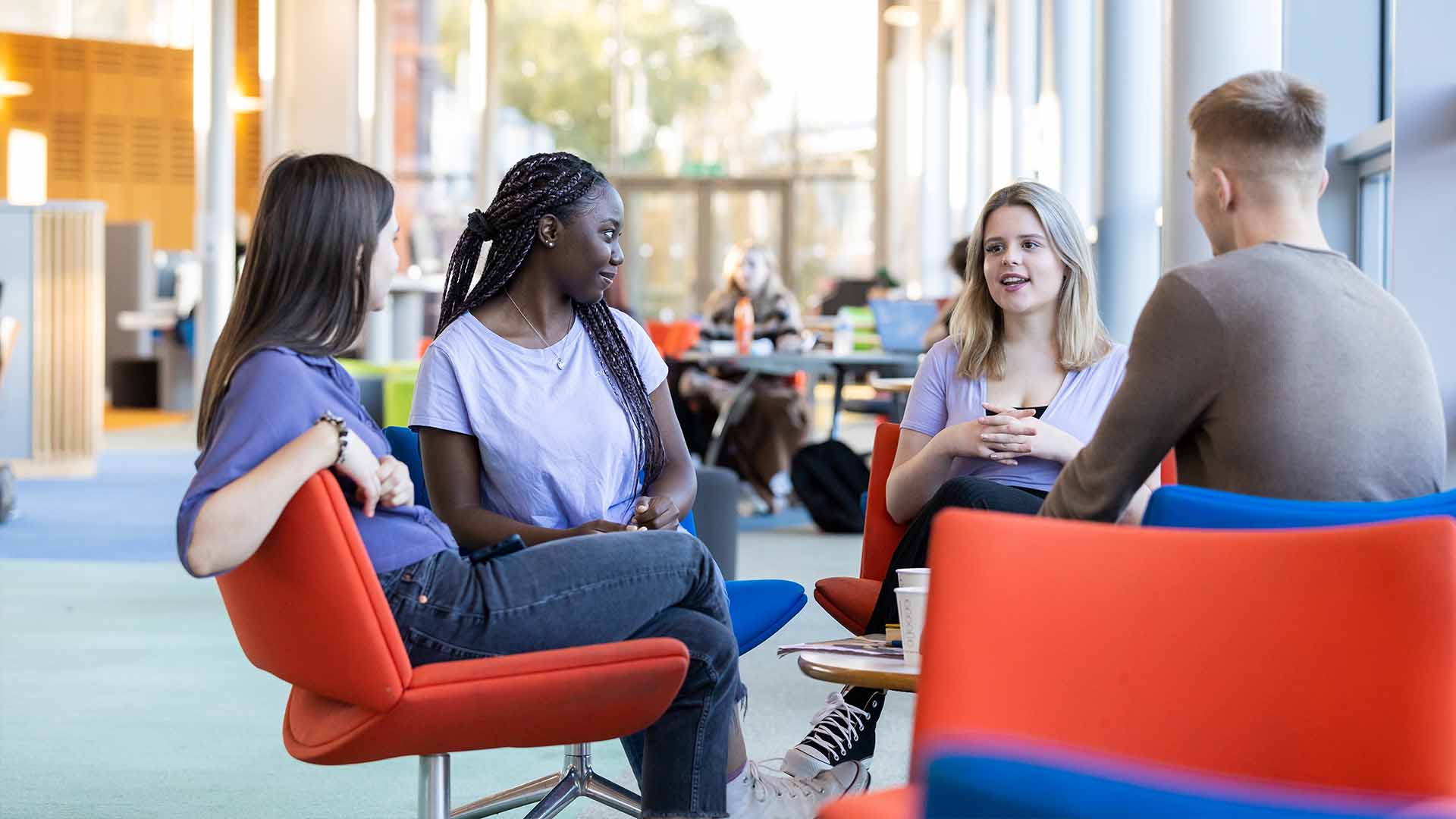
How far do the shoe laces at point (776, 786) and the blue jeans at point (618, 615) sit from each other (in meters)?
0.15

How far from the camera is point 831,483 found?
A: 267 inches

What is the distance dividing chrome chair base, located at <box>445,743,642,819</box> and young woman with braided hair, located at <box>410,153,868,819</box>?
11 cm

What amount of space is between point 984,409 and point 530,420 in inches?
32.0

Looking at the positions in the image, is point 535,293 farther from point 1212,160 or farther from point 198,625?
point 198,625

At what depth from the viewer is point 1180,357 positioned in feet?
5.93

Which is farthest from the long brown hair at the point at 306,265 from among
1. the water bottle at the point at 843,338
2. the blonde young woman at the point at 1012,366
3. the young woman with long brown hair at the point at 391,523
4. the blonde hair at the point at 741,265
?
the blonde hair at the point at 741,265

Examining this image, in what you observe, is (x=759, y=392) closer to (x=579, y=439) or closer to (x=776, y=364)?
(x=776, y=364)

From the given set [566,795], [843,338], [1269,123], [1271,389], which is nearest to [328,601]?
[566,795]

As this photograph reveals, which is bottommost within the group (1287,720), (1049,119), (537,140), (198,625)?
(198,625)

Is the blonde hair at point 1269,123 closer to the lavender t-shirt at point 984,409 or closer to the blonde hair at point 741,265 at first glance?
the lavender t-shirt at point 984,409

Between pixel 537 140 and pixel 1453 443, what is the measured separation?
1529cm

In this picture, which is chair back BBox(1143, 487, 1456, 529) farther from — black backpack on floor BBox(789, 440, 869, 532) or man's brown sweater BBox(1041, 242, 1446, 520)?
black backpack on floor BBox(789, 440, 869, 532)

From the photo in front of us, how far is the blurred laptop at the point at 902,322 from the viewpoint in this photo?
736 cm

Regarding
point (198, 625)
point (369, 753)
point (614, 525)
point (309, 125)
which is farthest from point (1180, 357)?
point (309, 125)
